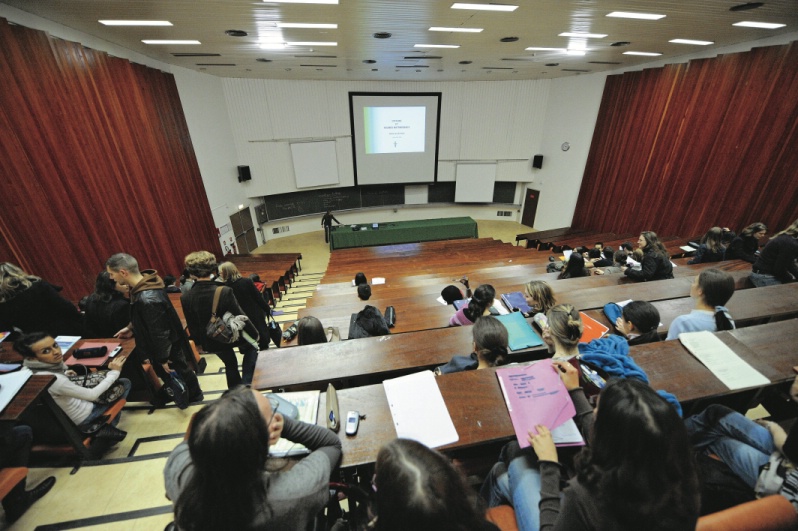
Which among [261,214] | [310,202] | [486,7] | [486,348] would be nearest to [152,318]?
[486,348]

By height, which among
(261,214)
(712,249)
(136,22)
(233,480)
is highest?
(136,22)

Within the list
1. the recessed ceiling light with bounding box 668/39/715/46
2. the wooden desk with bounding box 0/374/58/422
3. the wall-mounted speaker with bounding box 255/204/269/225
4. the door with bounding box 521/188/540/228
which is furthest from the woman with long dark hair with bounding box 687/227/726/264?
the wall-mounted speaker with bounding box 255/204/269/225

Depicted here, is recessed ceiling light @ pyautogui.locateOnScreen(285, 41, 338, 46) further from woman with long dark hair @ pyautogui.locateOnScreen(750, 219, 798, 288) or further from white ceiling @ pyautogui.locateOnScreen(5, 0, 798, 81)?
woman with long dark hair @ pyautogui.locateOnScreen(750, 219, 798, 288)

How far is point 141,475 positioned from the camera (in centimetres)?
229

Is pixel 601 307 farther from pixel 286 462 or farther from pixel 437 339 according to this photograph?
pixel 286 462

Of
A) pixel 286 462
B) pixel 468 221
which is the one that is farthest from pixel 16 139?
pixel 468 221

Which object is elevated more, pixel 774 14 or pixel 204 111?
pixel 774 14

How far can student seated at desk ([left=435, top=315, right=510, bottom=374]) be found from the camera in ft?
6.11

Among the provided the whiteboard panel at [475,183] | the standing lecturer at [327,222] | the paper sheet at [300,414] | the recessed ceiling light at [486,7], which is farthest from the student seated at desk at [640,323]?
the whiteboard panel at [475,183]

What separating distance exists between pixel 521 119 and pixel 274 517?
12720 mm

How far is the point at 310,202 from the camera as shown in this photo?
452 inches

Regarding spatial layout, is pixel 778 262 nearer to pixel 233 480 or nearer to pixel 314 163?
pixel 233 480

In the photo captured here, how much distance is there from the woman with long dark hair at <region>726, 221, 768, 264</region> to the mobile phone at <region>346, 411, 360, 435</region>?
19.6 feet

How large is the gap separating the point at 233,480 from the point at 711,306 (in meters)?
3.15
